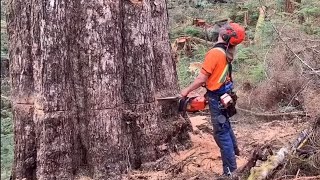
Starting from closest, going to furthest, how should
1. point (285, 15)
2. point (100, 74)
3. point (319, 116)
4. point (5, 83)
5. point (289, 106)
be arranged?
point (319, 116) < point (100, 74) < point (289, 106) < point (285, 15) < point (5, 83)

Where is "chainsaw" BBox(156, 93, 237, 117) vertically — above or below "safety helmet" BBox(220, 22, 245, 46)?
below

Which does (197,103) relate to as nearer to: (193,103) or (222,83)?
(193,103)

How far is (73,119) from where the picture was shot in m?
5.37

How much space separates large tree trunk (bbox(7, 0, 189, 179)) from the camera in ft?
17.2

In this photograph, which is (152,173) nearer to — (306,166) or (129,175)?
(129,175)

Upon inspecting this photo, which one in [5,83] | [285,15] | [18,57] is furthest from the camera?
[5,83]

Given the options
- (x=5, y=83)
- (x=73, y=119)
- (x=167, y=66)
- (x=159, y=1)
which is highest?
(x=159, y=1)

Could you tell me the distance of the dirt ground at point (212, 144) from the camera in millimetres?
5555

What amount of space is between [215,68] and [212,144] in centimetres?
173

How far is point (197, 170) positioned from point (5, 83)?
10.2 meters

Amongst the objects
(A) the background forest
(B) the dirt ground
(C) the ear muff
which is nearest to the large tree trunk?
(B) the dirt ground

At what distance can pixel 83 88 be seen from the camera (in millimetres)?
5352

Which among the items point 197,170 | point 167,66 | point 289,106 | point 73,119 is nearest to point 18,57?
point 73,119

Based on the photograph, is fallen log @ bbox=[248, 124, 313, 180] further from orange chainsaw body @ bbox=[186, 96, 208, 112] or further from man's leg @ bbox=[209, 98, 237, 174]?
orange chainsaw body @ bbox=[186, 96, 208, 112]
